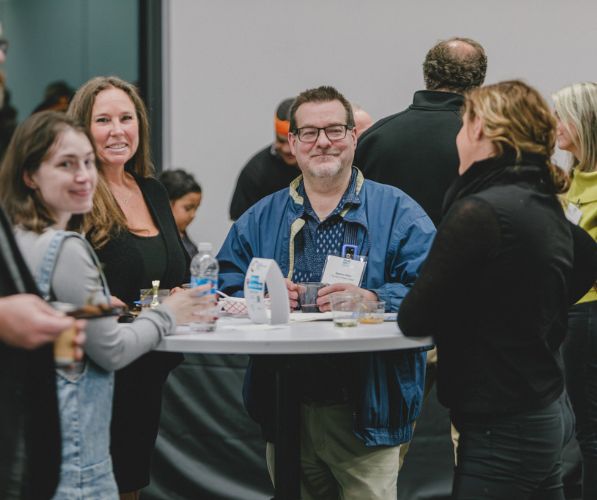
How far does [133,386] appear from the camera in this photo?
2848 mm

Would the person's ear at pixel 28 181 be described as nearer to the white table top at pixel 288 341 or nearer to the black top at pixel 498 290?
the white table top at pixel 288 341

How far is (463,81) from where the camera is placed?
11.8 ft

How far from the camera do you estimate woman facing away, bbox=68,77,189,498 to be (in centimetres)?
282

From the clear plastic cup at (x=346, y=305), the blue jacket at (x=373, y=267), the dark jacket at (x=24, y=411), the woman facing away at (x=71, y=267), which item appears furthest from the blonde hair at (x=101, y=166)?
the dark jacket at (x=24, y=411)

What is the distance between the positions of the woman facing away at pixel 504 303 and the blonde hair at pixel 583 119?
1.14 metres

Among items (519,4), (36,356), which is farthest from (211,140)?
(36,356)

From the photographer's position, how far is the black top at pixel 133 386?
282cm

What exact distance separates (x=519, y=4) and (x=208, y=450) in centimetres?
320

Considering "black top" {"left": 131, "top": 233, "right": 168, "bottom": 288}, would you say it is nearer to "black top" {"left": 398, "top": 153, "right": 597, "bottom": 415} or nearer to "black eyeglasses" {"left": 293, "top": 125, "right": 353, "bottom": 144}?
"black eyeglasses" {"left": 293, "top": 125, "right": 353, "bottom": 144}

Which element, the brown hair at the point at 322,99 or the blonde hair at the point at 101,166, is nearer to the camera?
the blonde hair at the point at 101,166

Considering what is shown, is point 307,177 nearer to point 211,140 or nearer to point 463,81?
point 463,81

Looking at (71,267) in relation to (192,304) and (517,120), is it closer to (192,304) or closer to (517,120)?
(192,304)

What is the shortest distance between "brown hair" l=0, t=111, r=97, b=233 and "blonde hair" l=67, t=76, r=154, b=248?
1.90 ft

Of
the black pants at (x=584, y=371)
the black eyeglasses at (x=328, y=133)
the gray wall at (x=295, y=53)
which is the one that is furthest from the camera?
the gray wall at (x=295, y=53)
